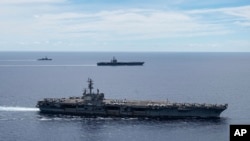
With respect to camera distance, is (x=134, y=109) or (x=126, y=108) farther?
(x=126, y=108)

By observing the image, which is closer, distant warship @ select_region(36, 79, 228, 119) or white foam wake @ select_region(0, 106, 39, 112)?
distant warship @ select_region(36, 79, 228, 119)

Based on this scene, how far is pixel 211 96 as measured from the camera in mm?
122875

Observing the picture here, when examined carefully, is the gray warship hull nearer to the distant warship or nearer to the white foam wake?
the distant warship

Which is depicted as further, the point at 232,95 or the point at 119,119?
the point at 232,95

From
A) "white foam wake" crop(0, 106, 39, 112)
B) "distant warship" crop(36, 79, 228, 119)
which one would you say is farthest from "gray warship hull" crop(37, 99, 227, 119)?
"white foam wake" crop(0, 106, 39, 112)

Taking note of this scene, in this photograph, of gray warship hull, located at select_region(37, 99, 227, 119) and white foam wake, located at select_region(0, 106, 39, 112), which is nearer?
gray warship hull, located at select_region(37, 99, 227, 119)

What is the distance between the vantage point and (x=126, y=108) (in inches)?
3374

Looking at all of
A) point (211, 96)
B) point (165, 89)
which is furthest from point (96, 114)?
point (165, 89)

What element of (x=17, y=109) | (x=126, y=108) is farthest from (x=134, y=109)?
(x=17, y=109)

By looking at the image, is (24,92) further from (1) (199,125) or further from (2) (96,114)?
(1) (199,125)

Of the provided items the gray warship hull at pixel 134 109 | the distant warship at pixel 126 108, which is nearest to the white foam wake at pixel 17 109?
the distant warship at pixel 126 108

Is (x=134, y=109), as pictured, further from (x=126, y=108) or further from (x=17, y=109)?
(x=17, y=109)

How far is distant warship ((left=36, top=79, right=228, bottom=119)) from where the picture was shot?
8381 centimetres

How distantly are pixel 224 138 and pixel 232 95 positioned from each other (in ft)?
196
